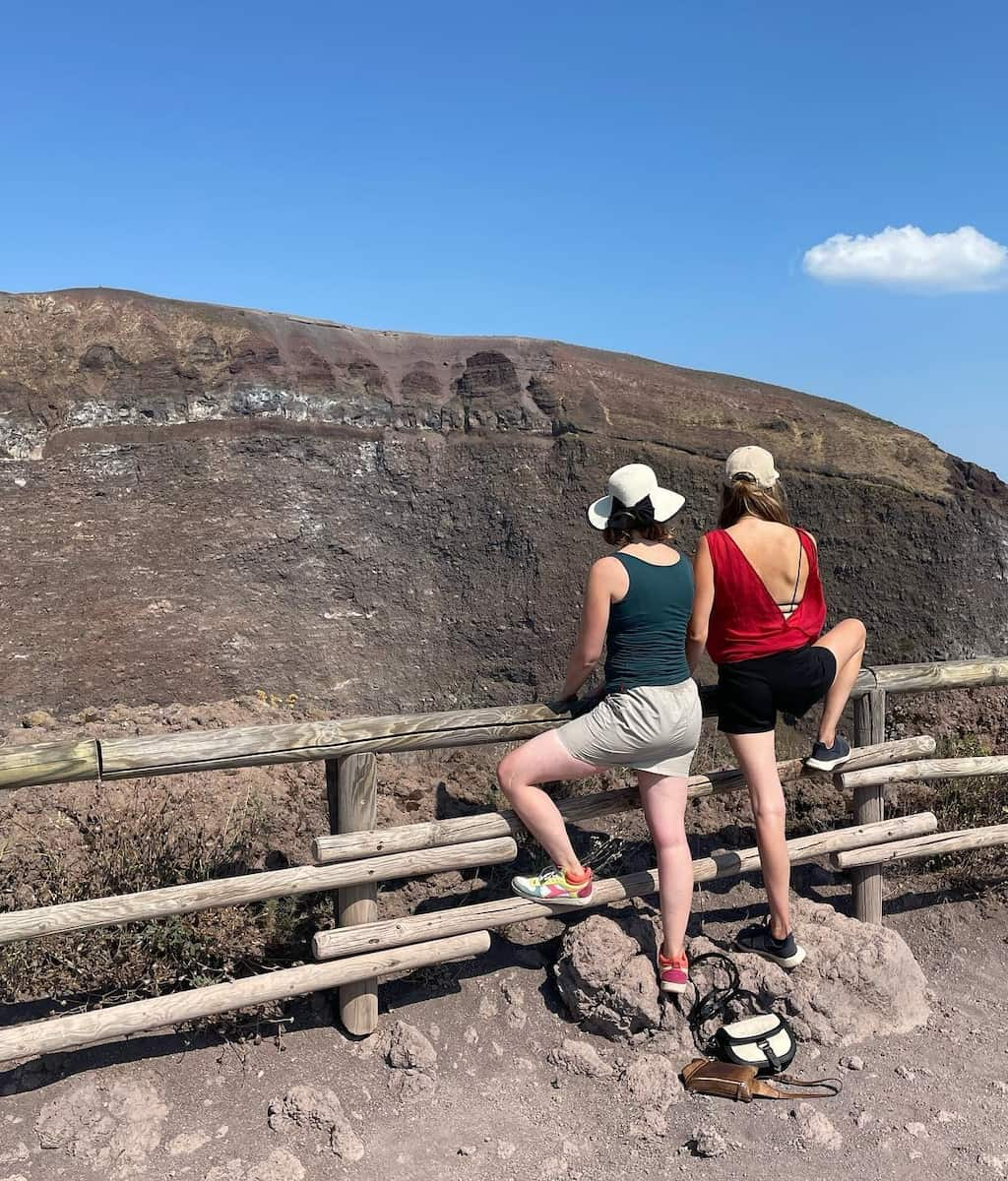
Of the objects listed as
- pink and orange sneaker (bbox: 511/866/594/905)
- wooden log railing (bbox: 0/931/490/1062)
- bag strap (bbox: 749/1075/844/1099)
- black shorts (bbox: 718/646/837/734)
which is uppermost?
black shorts (bbox: 718/646/837/734)

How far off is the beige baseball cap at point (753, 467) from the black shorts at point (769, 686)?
2.15 ft

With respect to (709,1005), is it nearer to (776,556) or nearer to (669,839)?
(669,839)

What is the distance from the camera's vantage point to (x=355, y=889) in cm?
397

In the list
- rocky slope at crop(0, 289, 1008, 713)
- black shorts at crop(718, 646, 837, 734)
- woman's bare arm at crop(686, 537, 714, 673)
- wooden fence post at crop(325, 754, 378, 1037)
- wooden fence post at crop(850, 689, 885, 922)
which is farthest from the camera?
rocky slope at crop(0, 289, 1008, 713)

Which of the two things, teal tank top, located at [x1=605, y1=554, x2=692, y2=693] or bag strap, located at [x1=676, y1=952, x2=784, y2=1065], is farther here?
bag strap, located at [x1=676, y1=952, x2=784, y2=1065]

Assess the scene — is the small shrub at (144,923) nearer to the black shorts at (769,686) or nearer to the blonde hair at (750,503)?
the black shorts at (769,686)

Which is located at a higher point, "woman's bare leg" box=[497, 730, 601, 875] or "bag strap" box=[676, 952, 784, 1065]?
"woman's bare leg" box=[497, 730, 601, 875]

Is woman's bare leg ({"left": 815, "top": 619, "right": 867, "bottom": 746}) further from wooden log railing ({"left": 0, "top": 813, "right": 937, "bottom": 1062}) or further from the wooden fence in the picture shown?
wooden log railing ({"left": 0, "top": 813, "right": 937, "bottom": 1062})

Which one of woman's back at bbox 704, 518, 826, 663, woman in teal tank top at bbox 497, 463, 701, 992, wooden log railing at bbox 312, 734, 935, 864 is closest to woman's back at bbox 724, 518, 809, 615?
woman's back at bbox 704, 518, 826, 663

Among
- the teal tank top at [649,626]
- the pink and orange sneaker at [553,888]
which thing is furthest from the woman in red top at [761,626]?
the pink and orange sneaker at [553,888]

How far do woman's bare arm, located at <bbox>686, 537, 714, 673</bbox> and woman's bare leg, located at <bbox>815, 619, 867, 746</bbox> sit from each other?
57 cm

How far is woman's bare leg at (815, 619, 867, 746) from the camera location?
411cm

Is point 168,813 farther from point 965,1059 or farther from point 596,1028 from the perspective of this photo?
point 965,1059

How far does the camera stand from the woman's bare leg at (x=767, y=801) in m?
3.94
